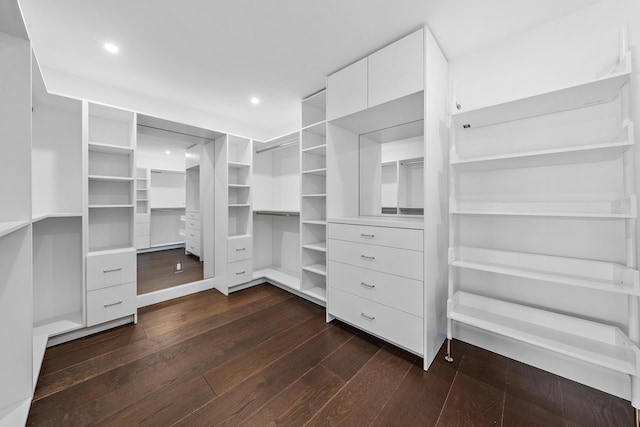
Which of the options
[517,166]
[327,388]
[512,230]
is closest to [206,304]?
[327,388]

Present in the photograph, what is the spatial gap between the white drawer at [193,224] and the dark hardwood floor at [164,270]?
34 cm

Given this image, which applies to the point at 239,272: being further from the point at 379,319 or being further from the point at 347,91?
the point at 347,91

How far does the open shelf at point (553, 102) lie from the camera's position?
4.18 ft

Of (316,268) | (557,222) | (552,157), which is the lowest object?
(316,268)

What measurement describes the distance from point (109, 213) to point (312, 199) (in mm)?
2183

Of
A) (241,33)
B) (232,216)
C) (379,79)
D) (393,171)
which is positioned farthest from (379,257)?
(232,216)

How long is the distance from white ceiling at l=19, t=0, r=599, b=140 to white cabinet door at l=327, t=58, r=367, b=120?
0.10 metres

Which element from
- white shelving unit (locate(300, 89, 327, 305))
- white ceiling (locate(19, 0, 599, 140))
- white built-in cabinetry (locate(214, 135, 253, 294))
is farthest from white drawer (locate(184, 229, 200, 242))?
white ceiling (locate(19, 0, 599, 140))

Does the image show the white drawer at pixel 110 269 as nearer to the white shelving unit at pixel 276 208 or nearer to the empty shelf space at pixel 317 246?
the white shelving unit at pixel 276 208

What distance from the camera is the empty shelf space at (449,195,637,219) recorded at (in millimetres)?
1249

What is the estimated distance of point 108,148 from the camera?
7.42 feet

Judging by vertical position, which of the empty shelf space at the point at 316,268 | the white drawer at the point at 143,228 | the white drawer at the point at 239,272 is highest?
the white drawer at the point at 143,228

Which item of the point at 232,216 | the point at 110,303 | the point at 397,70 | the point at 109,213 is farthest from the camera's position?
the point at 232,216

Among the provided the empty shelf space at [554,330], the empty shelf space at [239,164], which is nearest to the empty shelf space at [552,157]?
the empty shelf space at [554,330]
